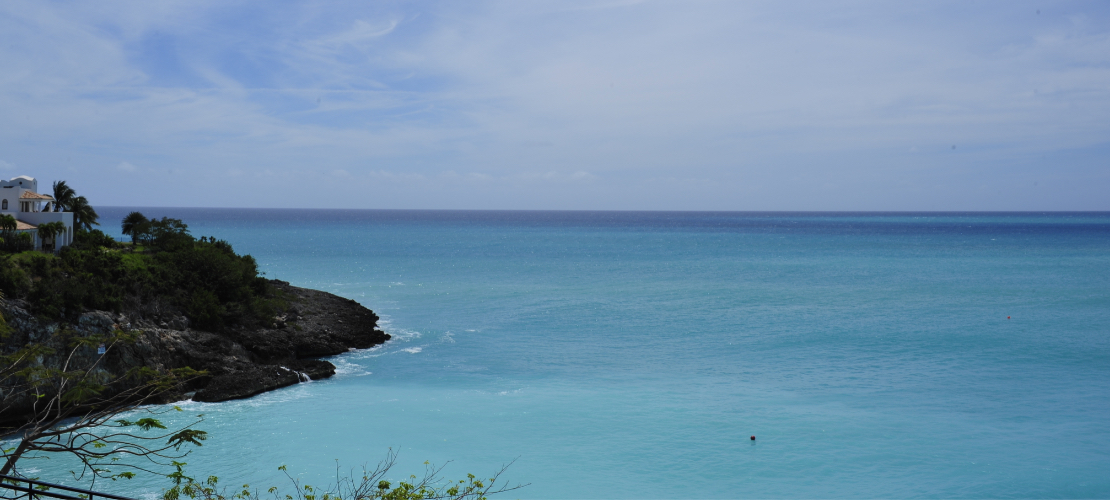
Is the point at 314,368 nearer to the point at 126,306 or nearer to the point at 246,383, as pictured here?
the point at 246,383

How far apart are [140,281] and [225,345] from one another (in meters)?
5.72

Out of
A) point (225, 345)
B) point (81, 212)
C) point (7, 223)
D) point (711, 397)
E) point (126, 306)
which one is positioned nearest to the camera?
point (711, 397)

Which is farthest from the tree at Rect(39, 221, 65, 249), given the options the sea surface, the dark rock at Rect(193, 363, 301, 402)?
the sea surface

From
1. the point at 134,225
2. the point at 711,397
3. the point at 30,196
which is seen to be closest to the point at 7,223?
the point at 30,196

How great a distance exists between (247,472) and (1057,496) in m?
28.2

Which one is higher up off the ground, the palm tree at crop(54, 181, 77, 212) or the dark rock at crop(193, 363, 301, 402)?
the palm tree at crop(54, 181, 77, 212)

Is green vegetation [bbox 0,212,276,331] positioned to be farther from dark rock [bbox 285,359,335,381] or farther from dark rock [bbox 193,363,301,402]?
dark rock [bbox 193,363,301,402]

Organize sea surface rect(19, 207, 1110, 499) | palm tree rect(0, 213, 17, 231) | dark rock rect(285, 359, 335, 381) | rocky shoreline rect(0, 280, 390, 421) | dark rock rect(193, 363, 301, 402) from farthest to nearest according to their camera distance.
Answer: palm tree rect(0, 213, 17, 231), dark rock rect(285, 359, 335, 381), dark rock rect(193, 363, 301, 402), rocky shoreline rect(0, 280, 390, 421), sea surface rect(19, 207, 1110, 499)

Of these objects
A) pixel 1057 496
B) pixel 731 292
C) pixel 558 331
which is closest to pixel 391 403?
pixel 558 331

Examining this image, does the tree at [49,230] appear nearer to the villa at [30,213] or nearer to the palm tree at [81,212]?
the villa at [30,213]

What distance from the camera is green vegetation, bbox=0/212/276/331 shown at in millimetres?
33094

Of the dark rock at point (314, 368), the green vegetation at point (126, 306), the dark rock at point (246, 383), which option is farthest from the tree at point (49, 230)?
the dark rock at point (314, 368)

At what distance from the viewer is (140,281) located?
3803 centimetres

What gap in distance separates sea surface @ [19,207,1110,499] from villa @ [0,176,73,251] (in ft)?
70.8
